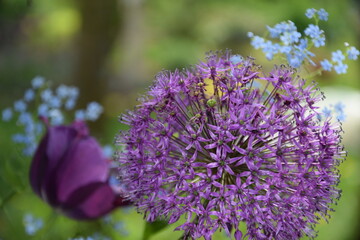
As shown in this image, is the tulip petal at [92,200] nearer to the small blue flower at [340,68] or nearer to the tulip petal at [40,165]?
the tulip petal at [40,165]

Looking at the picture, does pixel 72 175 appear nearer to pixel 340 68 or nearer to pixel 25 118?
pixel 25 118

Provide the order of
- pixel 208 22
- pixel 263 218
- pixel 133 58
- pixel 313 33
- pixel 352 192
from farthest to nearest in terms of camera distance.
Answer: pixel 133 58, pixel 208 22, pixel 352 192, pixel 313 33, pixel 263 218

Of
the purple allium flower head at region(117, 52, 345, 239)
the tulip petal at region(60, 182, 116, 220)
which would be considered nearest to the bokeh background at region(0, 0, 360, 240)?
the tulip petal at region(60, 182, 116, 220)

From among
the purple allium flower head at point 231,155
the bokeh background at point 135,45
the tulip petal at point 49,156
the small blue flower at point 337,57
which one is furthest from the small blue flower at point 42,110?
the bokeh background at point 135,45

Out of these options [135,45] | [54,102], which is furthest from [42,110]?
[135,45]

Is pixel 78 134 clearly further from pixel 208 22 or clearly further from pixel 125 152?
pixel 208 22

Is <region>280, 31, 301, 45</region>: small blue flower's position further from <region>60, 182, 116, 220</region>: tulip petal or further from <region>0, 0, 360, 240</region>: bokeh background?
<region>0, 0, 360, 240</region>: bokeh background

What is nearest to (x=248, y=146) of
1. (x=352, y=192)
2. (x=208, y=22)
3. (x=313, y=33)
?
(x=313, y=33)
